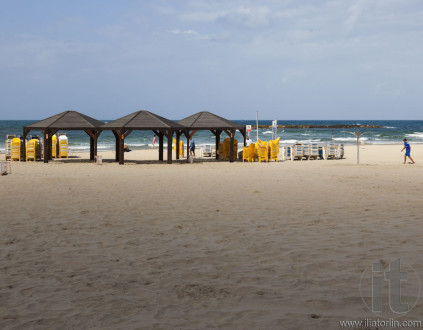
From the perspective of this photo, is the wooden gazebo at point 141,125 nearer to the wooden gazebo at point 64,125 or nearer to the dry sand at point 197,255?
the wooden gazebo at point 64,125

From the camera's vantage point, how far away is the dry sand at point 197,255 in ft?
14.1

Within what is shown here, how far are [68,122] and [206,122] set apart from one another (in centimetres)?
715

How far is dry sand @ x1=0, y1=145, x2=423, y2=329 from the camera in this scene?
4.29 meters

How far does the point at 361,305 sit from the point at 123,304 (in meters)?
2.23

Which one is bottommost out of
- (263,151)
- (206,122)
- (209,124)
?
(263,151)

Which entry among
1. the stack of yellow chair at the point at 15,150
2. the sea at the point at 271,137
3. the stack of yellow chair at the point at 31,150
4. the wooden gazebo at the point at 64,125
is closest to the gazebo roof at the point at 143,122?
the wooden gazebo at the point at 64,125

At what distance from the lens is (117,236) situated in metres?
7.34

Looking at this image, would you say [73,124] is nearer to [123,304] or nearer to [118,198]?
[118,198]

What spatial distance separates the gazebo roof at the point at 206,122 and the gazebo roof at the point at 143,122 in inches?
40.5

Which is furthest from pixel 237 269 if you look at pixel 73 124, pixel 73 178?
pixel 73 124

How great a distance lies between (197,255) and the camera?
6.25m

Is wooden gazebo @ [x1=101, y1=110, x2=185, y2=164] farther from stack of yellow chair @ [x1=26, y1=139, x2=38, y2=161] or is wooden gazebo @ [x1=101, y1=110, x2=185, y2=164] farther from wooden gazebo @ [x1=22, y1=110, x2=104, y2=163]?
stack of yellow chair @ [x1=26, y1=139, x2=38, y2=161]

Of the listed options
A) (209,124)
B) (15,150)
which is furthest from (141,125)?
(15,150)

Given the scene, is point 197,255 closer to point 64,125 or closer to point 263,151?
point 263,151
